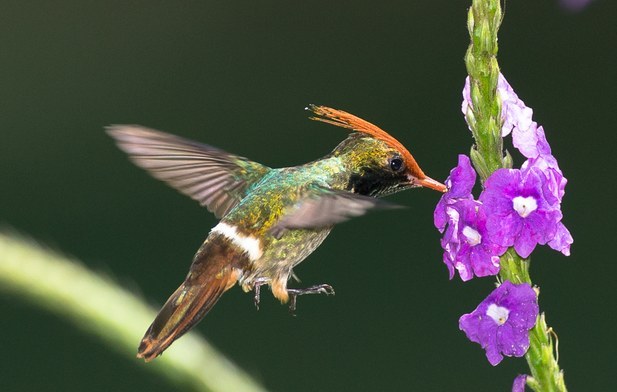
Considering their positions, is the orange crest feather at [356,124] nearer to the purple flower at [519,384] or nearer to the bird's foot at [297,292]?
the bird's foot at [297,292]

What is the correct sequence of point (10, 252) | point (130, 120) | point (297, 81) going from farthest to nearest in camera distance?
point (297, 81), point (130, 120), point (10, 252)

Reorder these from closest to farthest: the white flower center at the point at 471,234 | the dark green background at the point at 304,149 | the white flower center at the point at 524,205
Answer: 1. the white flower center at the point at 524,205
2. the white flower center at the point at 471,234
3. the dark green background at the point at 304,149

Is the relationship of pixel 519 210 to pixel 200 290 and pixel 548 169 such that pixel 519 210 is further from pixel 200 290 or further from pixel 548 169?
pixel 200 290

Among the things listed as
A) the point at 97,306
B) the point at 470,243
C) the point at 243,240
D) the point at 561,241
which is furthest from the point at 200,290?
the point at 561,241

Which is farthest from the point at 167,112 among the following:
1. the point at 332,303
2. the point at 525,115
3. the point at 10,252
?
the point at 525,115

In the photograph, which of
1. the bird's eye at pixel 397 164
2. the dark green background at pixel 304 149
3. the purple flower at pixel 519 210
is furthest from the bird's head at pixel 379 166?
the dark green background at pixel 304 149

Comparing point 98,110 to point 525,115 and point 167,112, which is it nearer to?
point 167,112
